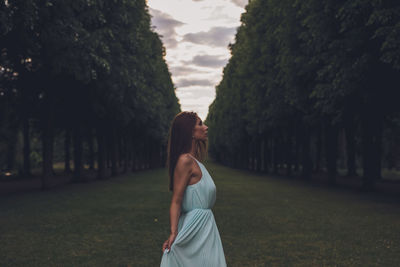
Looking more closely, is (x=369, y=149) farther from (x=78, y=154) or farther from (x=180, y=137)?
(x=180, y=137)

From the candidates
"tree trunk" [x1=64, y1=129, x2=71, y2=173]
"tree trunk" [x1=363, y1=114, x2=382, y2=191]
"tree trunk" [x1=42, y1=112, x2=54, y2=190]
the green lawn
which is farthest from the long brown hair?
"tree trunk" [x1=64, y1=129, x2=71, y2=173]

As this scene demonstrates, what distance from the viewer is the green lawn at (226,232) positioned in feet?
25.7

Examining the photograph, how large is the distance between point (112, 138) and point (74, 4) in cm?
2079

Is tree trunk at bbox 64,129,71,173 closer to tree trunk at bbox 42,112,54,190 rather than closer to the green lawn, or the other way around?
tree trunk at bbox 42,112,54,190

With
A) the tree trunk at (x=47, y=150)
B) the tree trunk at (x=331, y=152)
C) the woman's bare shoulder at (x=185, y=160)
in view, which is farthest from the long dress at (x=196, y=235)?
the tree trunk at (x=331, y=152)

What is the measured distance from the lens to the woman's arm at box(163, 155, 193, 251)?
3742 millimetres

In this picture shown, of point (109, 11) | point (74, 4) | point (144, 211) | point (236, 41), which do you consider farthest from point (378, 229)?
point (236, 41)

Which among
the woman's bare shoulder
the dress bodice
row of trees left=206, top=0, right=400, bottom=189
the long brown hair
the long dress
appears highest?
row of trees left=206, top=0, right=400, bottom=189

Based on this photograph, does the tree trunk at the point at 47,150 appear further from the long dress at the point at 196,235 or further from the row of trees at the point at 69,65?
the long dress at the point at 196,235

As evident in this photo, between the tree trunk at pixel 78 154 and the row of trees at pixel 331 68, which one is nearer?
the row of trees at pixel 331 68

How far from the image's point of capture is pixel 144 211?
14555 mm

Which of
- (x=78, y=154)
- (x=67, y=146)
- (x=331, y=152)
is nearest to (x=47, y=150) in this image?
(x=78, y=154)

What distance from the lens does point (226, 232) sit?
1052 centimetres

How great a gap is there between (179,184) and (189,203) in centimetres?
24
